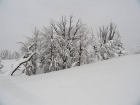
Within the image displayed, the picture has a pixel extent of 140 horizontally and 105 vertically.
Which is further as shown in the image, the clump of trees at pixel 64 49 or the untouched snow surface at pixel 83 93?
the clump of trees at pixel 64 49

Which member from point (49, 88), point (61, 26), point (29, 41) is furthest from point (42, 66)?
point (49, 88)

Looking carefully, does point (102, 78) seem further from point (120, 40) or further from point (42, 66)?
point (120, 40)

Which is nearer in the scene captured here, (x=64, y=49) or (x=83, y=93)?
(x=83, y=93)

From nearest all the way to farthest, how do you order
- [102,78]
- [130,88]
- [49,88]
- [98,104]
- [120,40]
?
[98,104] < [130,88] < [49,88] < [102,78] < [120,40]

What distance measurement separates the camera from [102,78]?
450 centimetres

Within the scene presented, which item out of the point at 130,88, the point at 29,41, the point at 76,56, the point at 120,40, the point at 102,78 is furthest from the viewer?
the point at 120,40

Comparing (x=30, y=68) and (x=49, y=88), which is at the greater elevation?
(x=49, y=88)

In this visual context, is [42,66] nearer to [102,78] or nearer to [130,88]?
[102,78]

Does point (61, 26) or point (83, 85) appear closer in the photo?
point (83, 85)

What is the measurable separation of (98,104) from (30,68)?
13169mm

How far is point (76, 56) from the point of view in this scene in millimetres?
14328

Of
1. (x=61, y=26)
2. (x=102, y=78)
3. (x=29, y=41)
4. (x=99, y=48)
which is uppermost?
(x=61, y=26)

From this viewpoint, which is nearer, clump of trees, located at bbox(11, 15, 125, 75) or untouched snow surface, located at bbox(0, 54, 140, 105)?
untouched snow surface, located at bbox(0, 54, 140, 105)

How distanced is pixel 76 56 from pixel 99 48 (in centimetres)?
304
